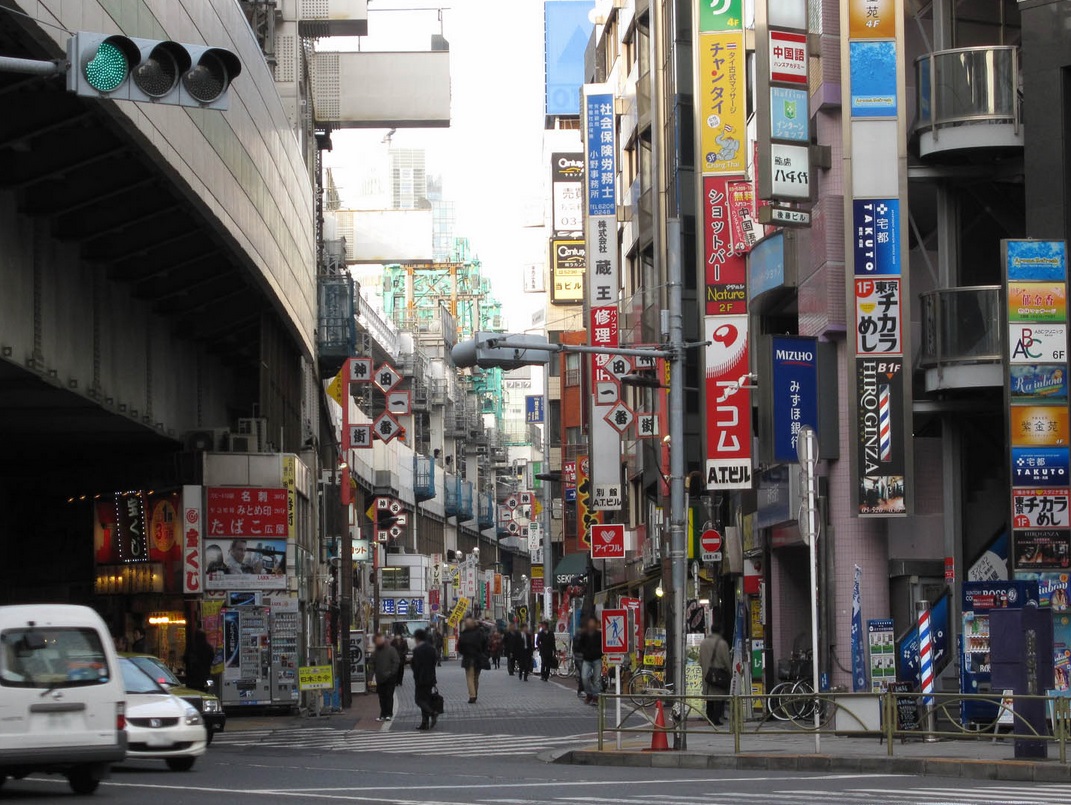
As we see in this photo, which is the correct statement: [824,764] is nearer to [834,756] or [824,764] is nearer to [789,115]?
[834,756]

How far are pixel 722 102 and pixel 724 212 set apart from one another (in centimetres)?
231

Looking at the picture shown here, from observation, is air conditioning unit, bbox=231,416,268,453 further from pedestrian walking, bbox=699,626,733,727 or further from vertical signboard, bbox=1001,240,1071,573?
vertical signboard, bbox=1001,240,1071,573

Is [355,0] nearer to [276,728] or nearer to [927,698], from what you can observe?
[276,728]

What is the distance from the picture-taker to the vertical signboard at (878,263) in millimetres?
27125

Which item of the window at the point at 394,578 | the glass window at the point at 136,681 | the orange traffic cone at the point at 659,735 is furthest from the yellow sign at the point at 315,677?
the window at the point at 394,578

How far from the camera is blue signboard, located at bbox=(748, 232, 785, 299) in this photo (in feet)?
Result: 106

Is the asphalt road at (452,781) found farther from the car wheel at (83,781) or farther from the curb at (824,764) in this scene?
the curb at (824,764)

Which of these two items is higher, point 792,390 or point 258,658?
point 792,390

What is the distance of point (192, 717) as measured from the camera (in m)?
21.7

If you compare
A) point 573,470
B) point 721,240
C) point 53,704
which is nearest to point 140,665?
point 53,704

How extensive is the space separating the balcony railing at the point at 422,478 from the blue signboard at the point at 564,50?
21.7 metres

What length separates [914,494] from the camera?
28609 mm

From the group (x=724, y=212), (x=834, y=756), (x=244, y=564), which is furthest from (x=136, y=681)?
(x=724, y=212)

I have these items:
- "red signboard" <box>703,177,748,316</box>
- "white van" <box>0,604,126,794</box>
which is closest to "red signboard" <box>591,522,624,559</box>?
"red signboard" <box>703,177,748,316</box>
